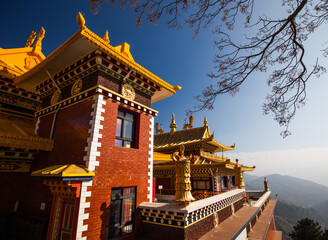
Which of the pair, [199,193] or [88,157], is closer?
[88,157]

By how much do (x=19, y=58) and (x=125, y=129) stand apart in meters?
8.88

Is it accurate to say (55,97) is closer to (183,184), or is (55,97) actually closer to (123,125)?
(123,125)

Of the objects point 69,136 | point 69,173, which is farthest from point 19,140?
point 69,173

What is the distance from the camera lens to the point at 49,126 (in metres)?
8.55

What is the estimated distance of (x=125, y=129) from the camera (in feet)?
26.3

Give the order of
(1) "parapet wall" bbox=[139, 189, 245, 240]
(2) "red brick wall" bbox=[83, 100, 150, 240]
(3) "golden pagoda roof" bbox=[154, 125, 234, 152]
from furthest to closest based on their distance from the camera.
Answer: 1. (3) "golden pagoda roof" bbox=[154, 125, 234, 152]
2. (1) "parapet wall" bbox=[139, 189, 245, 240]
3. (2) "red brick wall" bbox=[83, 100, 150, 240]

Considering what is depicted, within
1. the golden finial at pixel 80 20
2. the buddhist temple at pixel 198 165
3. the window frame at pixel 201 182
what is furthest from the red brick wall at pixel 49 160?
the window frame at pixel 201 182

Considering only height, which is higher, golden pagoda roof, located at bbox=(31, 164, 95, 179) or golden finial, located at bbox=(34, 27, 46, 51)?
golden finial, located at bbox=(34, 27, 46, 51)

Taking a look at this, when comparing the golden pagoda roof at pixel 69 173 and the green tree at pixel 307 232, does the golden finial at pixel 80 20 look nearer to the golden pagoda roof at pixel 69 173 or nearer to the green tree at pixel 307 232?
the golden pagoda roof at pixel 69 173

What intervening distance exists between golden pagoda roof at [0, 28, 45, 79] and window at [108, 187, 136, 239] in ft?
27.5

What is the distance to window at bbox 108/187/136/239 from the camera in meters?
6.50

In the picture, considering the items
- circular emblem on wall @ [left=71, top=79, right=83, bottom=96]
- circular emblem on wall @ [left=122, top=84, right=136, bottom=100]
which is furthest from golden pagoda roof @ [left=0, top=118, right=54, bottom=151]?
circular emblem on wall @ [left=122, top=84, right=136, bottom=100]

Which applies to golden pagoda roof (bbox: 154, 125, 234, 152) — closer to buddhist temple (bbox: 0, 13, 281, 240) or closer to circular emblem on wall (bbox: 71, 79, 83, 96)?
buddhist temple (bbox: 0, 13, 281, 240)

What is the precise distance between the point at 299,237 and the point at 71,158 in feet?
145
